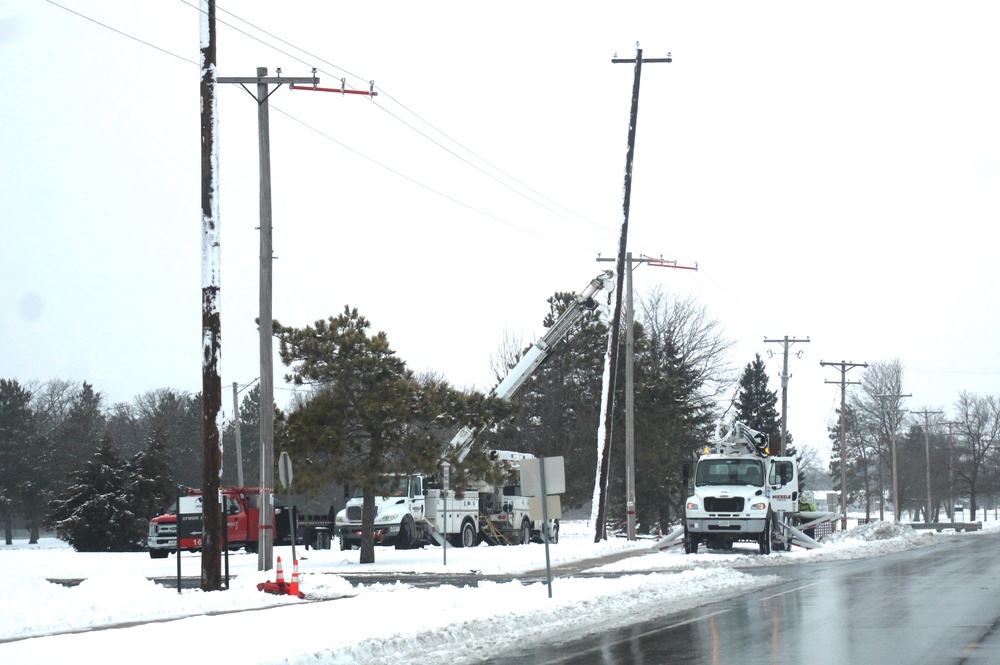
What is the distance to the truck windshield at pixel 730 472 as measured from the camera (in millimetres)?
32125

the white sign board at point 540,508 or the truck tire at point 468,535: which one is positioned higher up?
the white sign board at point 540,508

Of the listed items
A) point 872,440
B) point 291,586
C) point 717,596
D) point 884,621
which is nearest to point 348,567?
point 291,586

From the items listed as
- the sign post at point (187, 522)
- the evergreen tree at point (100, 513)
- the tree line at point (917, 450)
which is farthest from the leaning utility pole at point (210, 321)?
the tree line at point (917, 450)

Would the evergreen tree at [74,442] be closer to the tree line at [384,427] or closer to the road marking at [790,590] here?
the tree line at [384,427]

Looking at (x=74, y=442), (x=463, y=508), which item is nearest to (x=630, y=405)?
(x=463, y=508)

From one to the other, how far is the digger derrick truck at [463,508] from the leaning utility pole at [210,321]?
13.2 meters

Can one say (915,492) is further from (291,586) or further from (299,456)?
(291,586)

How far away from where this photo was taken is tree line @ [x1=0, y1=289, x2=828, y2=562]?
2903 cm

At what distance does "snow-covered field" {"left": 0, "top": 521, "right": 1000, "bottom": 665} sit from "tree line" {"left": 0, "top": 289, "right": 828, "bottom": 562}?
333cm

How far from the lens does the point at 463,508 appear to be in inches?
1446

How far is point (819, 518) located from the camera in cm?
3778

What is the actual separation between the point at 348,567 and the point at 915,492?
93.2 meters

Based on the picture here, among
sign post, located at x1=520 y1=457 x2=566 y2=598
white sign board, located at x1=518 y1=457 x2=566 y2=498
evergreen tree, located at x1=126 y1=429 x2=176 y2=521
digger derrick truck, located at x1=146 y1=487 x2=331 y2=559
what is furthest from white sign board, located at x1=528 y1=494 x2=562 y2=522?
evergreen tree, located at x1=126 y1=429 x2=176 y2=521

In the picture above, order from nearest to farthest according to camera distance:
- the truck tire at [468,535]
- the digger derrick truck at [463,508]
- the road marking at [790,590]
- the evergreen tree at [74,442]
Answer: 1. the road marking at [790,590]
2. the digger derrick truck at [463,508]
3. the truck tire at [468,535]
4. the evergreen tree at [74,442]
